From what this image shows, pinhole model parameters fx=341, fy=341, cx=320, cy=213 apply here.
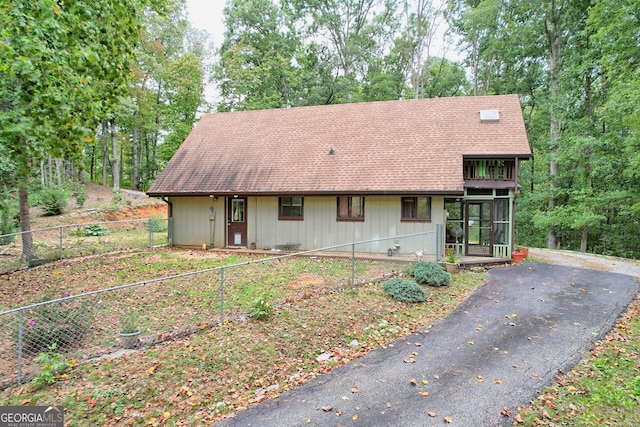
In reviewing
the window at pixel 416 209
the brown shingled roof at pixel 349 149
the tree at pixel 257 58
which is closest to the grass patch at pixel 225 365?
the window at pixel 416 209

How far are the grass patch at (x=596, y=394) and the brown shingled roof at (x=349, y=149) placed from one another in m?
6.79

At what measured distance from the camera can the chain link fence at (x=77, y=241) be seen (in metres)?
11.4

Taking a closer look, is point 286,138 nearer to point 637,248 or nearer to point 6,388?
point 6,388

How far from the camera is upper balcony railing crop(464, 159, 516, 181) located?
1233 centimetres

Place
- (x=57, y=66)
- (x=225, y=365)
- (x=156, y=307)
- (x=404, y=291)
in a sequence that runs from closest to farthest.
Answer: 1. (x=225, y=365)
2. (x=57, y=66)
3. (x=156, y=307)
4. (x=404, y=291)

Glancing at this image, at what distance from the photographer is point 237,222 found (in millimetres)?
14477

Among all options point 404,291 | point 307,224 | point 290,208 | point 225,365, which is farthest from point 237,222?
point 225,365

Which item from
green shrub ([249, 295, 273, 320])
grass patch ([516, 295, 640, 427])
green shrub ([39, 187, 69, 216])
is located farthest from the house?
green shrub ([39, 187, 69, 216])

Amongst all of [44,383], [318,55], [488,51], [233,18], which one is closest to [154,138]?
[233,18]

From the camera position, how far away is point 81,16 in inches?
259

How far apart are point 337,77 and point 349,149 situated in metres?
17.0

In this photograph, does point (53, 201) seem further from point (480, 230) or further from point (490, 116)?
point (490, 116)

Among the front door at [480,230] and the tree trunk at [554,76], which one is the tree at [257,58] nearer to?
the tree trunk at [554,76]

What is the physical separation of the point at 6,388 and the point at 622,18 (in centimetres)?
1962
